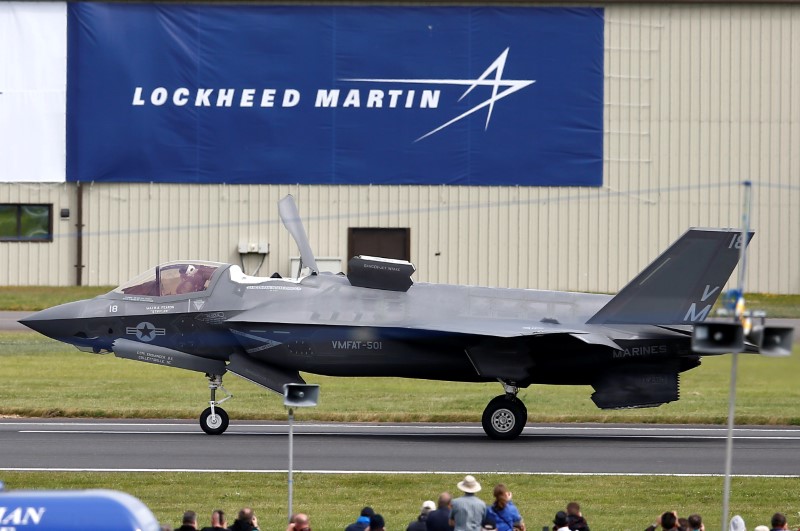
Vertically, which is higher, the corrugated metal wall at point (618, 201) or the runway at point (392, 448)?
the corrugated metal wall at point (618, 201)

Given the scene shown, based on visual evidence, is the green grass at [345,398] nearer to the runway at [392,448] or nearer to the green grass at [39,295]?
the runway at [392,448]

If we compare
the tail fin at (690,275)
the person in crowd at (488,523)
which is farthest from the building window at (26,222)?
the person in crowd at (488,523)

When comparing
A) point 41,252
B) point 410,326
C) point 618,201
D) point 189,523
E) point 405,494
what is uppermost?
point 618,201

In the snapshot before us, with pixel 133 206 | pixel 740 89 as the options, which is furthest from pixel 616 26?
pixel 133 206

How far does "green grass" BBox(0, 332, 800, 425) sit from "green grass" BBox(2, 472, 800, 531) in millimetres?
5603

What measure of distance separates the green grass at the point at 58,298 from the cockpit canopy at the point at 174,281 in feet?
63.8

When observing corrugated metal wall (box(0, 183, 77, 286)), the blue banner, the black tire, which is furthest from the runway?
corrugated metal wall (box(0, 183, 77, 286))

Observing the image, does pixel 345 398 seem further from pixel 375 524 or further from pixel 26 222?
pixel 26 222

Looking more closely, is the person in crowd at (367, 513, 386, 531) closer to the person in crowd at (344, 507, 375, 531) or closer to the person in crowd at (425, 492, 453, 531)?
the person in crowd at (344, 507, 375, 531)

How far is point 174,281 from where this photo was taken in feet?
76.8

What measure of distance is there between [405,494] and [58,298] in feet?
92.3

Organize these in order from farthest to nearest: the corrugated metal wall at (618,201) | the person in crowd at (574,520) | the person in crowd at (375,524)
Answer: the corrugated metal wall at (618,201), the person in crowd at (574,520), the person in crowd at (375,524)

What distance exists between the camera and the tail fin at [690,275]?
72.4 ft

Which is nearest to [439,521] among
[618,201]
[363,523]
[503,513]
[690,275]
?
[363,523]
